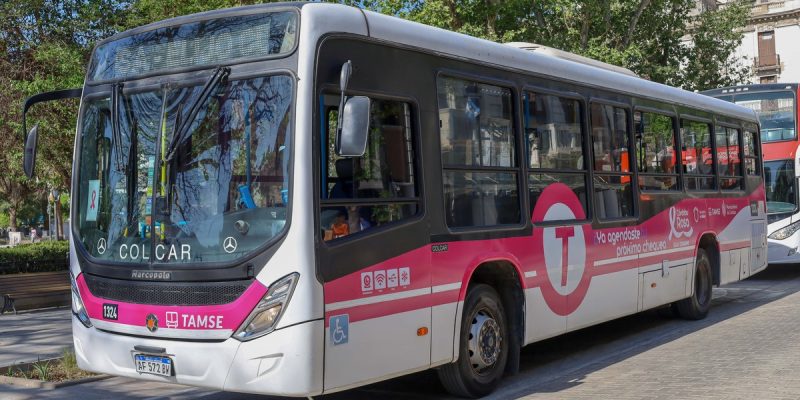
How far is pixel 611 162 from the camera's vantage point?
10094 millimetres

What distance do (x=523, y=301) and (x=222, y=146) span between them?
338 cm

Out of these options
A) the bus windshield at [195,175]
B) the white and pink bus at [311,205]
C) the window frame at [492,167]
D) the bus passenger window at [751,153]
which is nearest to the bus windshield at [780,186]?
the bus passenger window at [751,153]

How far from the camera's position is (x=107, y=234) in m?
6.74

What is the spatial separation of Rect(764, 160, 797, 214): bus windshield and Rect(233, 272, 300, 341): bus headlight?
1527 cm

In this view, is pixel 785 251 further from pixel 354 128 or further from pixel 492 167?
pixel 354 128

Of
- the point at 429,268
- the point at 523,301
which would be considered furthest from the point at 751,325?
the point at 429,268

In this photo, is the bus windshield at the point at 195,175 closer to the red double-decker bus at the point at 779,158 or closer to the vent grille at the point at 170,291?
the vent grille at the point at 170,291

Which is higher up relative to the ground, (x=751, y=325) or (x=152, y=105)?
(x=152, y=105)

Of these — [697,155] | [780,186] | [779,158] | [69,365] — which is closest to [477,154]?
[69,365]

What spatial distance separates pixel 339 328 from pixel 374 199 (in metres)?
1.03

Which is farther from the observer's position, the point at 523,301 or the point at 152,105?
the point at 523,301

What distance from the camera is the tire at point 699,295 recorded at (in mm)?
12398

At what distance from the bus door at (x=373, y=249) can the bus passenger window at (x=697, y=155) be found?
6.38m

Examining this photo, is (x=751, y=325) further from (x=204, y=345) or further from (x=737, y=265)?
(x=204, y=345)
